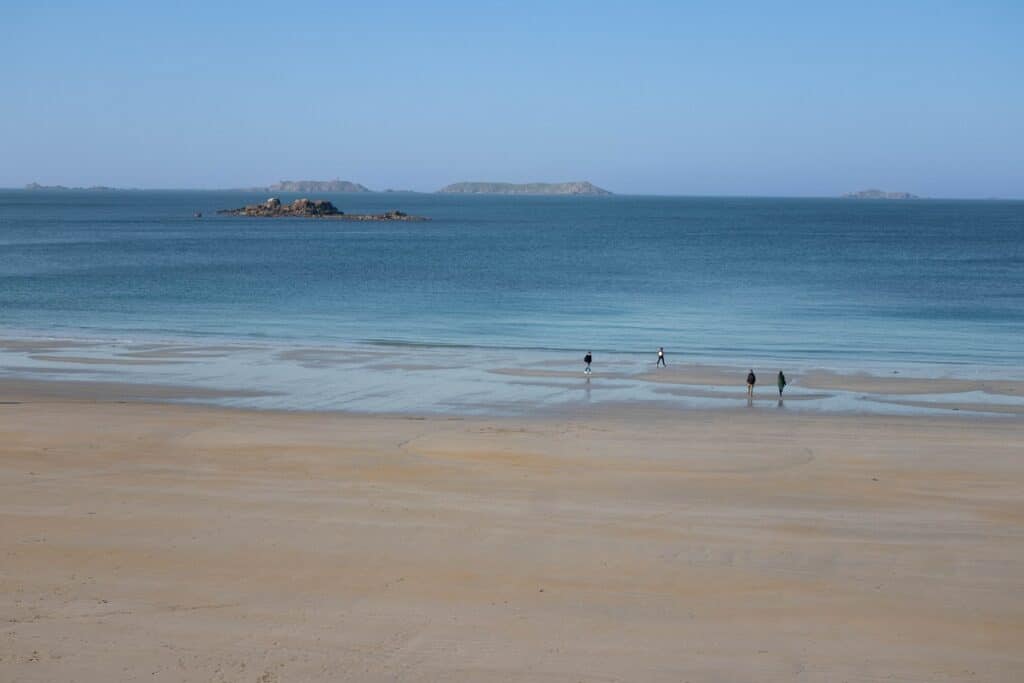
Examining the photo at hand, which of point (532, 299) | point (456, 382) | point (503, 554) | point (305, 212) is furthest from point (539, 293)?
point (305, 212)

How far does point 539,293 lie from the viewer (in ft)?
212

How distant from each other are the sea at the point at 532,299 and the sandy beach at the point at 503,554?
41.0 ft

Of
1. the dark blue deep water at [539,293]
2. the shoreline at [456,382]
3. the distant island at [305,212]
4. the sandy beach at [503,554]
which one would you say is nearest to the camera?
the sandy beach at [503,554]

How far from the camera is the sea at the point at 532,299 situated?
139 feet

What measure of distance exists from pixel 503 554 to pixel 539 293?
1920 inches

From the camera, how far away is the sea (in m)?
42.5

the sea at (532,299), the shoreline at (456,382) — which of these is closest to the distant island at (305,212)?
the sea at (532,299)

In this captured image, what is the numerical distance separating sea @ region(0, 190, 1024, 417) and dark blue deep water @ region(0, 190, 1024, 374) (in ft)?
0.69

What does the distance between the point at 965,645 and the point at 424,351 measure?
29340 mm

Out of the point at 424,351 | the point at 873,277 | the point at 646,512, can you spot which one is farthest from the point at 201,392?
the point at 873,277

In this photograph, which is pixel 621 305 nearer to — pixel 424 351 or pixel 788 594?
pixel 424 351

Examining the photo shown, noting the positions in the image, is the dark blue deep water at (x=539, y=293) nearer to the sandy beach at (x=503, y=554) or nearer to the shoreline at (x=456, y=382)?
the shoreline at (x=456, y=382)

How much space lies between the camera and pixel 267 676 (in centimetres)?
1195

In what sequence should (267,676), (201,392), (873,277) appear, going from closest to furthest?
1. (267,676)
2. (201,392)
3. (873,277)
